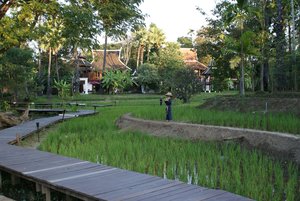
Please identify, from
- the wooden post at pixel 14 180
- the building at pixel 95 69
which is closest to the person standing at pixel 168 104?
the wooden post at pixel 14 180

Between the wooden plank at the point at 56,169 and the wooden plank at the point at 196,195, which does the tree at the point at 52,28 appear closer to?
the wooden plank at the point at 56,169

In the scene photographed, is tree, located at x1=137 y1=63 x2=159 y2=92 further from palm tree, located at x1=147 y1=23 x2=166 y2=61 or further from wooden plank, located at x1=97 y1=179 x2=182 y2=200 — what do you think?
wooden plank, located at x1=97 y1=179 x2=182 y2=200

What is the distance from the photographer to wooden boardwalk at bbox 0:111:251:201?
4730 mm

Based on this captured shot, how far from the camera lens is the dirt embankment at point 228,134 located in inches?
317

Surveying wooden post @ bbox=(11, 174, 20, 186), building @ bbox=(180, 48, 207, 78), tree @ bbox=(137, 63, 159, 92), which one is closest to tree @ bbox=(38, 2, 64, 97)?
wooden post @ bbox=(11, 174, 20, 186)

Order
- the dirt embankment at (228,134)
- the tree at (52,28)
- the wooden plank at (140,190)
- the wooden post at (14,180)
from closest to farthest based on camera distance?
the wooden plank at (140,190) → the wooden post at (14,180) → the dirt embankment at (228,134) → the tree at (52,28)

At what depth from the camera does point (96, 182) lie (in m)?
5.48

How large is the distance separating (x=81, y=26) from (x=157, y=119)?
13.7 ft

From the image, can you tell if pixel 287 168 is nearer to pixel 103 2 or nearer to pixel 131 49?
pixel 103 2

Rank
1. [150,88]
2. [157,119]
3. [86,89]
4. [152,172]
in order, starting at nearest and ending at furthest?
[152,172]
[157,119]
[150,88]
[86,89]

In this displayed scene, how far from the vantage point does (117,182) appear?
5461 mm

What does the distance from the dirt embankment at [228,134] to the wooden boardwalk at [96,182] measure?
348cm

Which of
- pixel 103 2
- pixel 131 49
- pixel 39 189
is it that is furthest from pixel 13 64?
pixel 131 49

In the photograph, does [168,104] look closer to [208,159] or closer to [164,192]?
[208,159]
